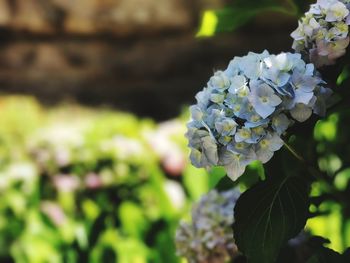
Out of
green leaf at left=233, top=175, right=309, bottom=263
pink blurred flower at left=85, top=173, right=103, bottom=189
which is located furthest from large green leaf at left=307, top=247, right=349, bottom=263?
pink blurred flower at left=85, top=173, right=103, bottom=189

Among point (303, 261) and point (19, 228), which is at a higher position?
point (303, 261)

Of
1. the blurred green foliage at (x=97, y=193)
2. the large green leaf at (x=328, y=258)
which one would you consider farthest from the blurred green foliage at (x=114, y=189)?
the large green leaf at (x=328, y=258)

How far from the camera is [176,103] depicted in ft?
17.6

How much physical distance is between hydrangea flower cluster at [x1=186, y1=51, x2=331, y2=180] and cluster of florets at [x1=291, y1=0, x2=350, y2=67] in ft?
0.15

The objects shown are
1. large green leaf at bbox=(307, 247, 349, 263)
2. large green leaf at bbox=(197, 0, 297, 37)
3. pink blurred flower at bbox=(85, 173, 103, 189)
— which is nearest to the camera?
large green leaf at bbox=(307, 247, 349, 263)

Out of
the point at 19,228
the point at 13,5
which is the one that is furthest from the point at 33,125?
the point at 19,228

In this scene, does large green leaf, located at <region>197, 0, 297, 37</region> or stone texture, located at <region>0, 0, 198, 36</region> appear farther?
stone texture, located at <region>0, 0, 198, 36</region>

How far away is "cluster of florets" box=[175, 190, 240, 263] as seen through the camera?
1251 millimetres

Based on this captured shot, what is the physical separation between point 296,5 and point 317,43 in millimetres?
356

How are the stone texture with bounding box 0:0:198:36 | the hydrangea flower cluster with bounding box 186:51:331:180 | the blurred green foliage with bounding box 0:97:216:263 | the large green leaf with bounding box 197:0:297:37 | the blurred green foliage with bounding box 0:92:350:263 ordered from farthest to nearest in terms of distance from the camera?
1. the stone texture with bounding box 0:0:198:36
2. the blurred green foliage with bounding box 0:97:216:263
3. the blurred green foliage with bounding box 0:92:350:263
4. the large green leaf with bounding box 197:0:297:37
5. the hydrangea flower cluster with bounding box 186:51:331:180

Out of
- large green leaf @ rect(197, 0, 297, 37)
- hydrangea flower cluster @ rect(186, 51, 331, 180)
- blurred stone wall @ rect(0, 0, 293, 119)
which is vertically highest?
hydrangea flower cluster @ rect(186, 51, 331, 180)

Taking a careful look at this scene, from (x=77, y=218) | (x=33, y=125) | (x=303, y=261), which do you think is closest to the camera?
(x=303, y=261)

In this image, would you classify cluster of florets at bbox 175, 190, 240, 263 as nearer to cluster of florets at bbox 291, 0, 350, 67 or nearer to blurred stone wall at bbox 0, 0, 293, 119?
cluster of florets at bbox 291, 0, 350, 67

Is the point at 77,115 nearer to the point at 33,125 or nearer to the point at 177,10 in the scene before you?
the point at 33,125
